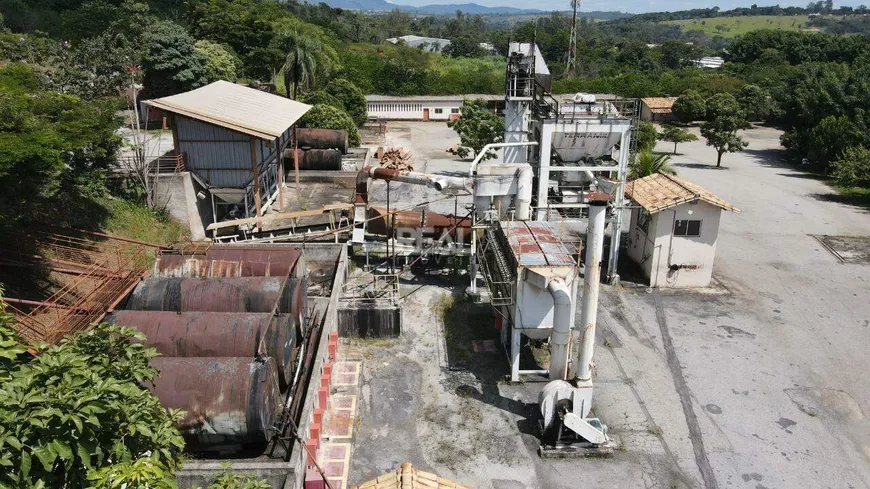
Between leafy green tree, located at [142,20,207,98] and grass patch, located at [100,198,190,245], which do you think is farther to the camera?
leafy green tree, located at [142,20,207,98]

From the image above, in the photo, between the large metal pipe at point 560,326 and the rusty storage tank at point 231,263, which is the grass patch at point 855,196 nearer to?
the large metal pipe at point 560,326

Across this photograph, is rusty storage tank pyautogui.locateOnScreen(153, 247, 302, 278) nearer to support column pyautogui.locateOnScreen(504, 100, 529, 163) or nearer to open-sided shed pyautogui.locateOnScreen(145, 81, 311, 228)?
open-sided shed pyautogui.locateOnScreen(145, 81, 311, 228)

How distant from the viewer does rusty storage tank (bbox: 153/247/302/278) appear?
17406 mm

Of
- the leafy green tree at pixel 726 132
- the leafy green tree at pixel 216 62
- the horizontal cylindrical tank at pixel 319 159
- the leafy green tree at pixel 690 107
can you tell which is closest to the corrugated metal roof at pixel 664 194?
the horizontal cylindrical tank at pixel 319 159

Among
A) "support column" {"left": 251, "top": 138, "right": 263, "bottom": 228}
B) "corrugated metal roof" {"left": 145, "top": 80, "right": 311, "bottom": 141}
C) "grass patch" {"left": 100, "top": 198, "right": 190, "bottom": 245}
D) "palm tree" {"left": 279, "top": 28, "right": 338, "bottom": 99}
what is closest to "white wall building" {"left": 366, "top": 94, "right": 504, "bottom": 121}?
"palm tree" {"left": 279, "top": 28, "right": 338, "bottom": 99}

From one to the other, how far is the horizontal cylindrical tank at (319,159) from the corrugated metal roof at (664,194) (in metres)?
15.9

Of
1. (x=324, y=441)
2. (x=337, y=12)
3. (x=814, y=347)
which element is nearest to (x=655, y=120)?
(x=814, y=347)

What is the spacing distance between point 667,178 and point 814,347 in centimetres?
839

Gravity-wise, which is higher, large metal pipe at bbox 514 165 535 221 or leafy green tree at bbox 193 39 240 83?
leafy green tree at bbox 193 39 240 83

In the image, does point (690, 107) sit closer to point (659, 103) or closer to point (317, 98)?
point (659, 103)

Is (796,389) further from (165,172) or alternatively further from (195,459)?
(165,172)

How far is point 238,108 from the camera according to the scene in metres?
26.1

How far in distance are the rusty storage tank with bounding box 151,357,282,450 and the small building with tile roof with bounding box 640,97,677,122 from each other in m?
57.1

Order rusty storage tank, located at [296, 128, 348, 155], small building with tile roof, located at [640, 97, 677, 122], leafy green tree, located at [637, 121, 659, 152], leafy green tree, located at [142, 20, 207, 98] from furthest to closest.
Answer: small building with tile roof, located at [640, 97, 677, 122], leafy green tree, located at [637, 121, 659, 152], leafy green tree, located at [142, 20, 207, 98], rusty storage tank, located at [296, 128, 348, 155]
